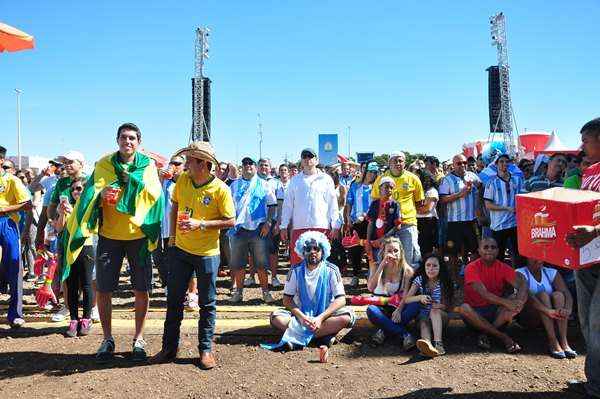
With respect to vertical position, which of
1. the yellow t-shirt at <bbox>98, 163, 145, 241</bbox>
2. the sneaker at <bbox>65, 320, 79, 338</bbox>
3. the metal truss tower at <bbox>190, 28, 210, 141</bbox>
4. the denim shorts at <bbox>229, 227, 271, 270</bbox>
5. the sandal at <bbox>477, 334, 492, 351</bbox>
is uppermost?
the metal truss tower at <bbox>190, 28, 210, 141</bbox>

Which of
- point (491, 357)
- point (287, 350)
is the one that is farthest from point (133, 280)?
point (491, 357)

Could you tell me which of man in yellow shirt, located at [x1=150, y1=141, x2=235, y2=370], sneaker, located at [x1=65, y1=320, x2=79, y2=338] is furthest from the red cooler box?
sneaker, located at [x1=65, y1=320, x2=79, y2=338]

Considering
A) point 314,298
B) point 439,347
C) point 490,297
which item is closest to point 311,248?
point 314,298

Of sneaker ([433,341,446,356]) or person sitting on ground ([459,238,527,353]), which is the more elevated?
person sitting on ground ([459,238,527,353])

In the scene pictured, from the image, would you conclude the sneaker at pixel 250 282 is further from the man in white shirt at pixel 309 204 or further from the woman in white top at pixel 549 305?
the woman in white top at pixel 549 305

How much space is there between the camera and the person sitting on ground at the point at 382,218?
653 cm

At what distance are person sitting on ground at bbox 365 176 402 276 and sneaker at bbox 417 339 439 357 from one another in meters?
1.92

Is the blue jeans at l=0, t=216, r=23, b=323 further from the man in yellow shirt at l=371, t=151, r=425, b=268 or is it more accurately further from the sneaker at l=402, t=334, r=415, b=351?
the man in yellow shirt at l=371, t=151, r=425, b=268

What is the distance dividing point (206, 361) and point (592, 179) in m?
3.37

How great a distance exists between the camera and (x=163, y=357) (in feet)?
14.9

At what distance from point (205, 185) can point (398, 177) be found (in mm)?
3221

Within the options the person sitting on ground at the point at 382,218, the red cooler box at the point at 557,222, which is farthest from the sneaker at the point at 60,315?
the red cooler box at the point at 557,222

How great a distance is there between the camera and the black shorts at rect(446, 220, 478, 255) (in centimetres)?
779

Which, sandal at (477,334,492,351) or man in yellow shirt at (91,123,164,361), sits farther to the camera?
sandal at (477,334,492,351)
